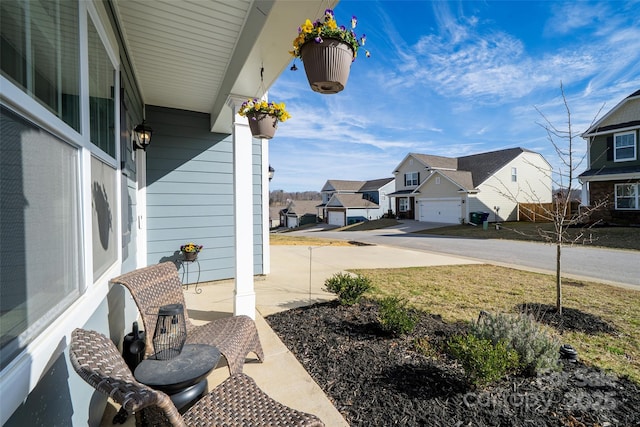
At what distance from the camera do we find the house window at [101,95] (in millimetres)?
1885

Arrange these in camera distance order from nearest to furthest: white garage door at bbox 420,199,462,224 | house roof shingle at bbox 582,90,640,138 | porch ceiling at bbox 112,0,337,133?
porch ceiling at bbox 112,0,337,133
house roof shingle at bbox 582,90,640,138
white garage door at bbox 420,199,462,224

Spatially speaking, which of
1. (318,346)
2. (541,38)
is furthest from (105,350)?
(541,38)

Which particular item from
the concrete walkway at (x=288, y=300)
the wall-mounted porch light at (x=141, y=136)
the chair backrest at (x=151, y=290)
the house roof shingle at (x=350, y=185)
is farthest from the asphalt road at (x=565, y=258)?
the house roof shingle at (x=350, y=185)

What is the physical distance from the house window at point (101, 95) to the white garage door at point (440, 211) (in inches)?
843

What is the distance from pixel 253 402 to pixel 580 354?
3.13 m

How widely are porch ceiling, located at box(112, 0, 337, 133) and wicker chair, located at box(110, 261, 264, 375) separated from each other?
→ 2070 mm

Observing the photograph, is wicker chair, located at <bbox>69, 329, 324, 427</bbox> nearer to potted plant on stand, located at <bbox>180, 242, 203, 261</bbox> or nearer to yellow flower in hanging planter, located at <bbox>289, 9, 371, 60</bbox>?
yellow flower in hanging planter, located at <bbox>289, 9, 371, 60</bbox>

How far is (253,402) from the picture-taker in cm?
157

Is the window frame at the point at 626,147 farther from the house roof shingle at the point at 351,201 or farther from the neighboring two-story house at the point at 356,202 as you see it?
the house roof shingle at the point at 351,201

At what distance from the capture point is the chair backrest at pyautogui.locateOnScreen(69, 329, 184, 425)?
0.99 metres

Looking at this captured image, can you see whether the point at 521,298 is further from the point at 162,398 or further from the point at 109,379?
the point at 109,379

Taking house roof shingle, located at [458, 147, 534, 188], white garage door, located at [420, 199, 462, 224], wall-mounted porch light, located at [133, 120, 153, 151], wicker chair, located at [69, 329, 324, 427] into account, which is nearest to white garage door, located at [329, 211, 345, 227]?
white garage door, located at [420, 199, 462, 224]

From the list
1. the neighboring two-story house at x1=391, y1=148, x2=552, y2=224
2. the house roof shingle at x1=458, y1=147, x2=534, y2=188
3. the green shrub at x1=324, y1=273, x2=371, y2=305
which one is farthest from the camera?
the house roof shingle at x1=458, y1=147, x2=534, y2=188

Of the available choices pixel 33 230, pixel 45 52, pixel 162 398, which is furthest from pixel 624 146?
pixel 33 230
